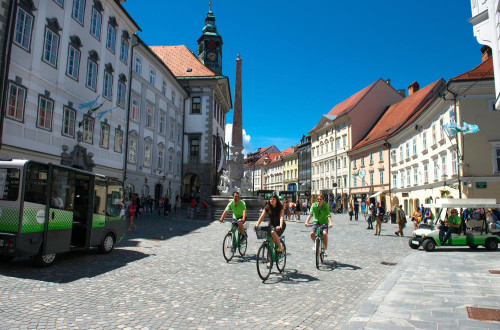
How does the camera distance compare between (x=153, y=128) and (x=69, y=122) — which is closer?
(x=69, y=122)

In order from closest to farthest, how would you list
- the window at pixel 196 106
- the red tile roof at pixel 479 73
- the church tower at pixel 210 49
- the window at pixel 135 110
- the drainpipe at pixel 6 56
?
the drainpipe at pixel 6 56, the red tile roof at pixel 479 73, the window at pixel 135 110, the window at pixel 196 106, the church tower at pixel 210 49

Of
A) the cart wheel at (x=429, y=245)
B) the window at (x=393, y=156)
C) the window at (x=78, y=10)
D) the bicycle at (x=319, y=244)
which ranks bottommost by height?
the cart wheel at (x=429, y=245)

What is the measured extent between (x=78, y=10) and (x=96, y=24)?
2069 mm

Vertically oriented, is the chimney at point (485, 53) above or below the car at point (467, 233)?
above

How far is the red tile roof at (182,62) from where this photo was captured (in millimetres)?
45438

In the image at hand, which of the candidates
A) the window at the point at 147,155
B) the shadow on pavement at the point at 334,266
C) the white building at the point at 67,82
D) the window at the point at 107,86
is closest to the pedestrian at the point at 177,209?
the window at the point at 147,155

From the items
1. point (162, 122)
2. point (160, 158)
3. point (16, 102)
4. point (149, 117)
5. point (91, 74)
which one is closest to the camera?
point (16, 102)

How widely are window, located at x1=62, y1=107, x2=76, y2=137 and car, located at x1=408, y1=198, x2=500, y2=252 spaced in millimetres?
17481

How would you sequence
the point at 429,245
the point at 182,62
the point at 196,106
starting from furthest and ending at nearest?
the point at 182,62, the point at 196,106, the point at 429,245

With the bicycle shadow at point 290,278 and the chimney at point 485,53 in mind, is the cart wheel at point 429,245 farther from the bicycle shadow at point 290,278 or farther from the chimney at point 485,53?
the chimney at point 485,53

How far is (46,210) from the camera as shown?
26.5ft

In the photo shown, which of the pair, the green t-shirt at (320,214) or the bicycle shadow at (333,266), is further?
the green t-shirt at (320,214)

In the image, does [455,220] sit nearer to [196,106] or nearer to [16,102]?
[16,102]

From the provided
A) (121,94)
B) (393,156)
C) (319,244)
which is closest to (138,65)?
(121,94)
